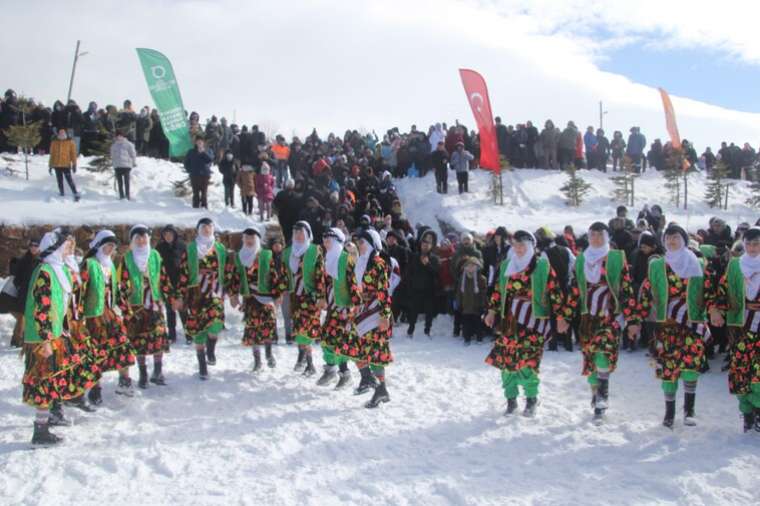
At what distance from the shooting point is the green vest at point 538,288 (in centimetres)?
625

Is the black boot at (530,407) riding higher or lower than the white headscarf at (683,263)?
lower

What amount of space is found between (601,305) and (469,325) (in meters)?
4.37

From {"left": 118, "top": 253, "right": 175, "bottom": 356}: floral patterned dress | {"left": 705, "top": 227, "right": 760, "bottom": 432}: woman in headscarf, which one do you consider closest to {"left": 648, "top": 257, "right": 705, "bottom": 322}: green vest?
{"left": 705, "top": 227, "right": 760, "bottom": 432}: woman in headscarf

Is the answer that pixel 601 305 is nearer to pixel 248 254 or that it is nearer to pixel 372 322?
pixel 372 322

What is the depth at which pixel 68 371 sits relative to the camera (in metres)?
5.65

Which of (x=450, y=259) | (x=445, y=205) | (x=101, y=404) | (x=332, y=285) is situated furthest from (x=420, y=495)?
(x=445, y=205)

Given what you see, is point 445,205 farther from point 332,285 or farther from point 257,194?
point 332,285

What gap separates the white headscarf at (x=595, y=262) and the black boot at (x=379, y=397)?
2313mm

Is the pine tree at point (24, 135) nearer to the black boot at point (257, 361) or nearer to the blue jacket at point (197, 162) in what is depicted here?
the blue jacket at point (197, 162)

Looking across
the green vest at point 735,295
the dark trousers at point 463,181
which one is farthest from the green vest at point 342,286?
the dark trousers at point 463,181

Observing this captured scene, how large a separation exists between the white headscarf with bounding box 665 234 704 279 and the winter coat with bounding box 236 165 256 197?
35.4 ft

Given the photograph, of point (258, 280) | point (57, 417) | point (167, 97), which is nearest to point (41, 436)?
point (57, 417)

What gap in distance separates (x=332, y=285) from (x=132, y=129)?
11012 millimetres

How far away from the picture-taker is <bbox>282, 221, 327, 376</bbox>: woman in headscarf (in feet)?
25.7
